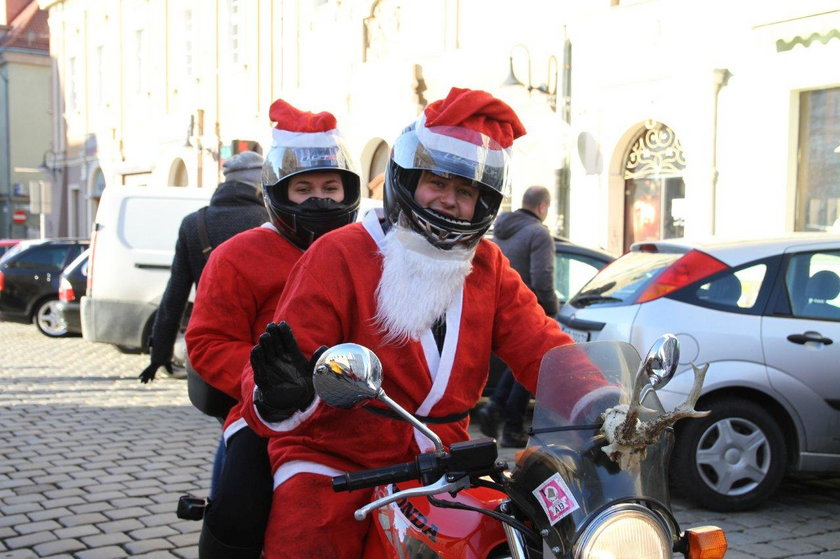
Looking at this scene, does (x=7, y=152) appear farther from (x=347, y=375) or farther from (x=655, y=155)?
(x=347, y=375)

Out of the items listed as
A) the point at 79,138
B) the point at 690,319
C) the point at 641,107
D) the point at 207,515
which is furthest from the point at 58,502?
the point at 79,138

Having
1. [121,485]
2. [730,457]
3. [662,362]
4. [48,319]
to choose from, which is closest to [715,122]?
[730,457]

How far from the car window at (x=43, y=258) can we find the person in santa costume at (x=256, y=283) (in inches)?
551

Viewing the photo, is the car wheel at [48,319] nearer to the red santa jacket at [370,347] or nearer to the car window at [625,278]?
the car window at [625,278]

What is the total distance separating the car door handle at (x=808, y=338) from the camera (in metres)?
5.99

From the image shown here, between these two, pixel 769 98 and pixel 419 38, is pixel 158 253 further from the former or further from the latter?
pixel 419 38

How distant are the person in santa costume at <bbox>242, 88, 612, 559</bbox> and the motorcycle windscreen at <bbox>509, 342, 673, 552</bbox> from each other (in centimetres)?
38

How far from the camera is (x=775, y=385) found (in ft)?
19.6

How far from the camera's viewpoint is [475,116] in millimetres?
2506

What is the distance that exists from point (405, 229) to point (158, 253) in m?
9.18

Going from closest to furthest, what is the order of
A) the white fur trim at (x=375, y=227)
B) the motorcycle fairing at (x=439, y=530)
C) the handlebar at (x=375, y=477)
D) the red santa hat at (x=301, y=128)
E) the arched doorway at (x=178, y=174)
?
the handlebar at (x=375, y=477) → the motorcycle fairing at (x=439, y=530) → the white fur trim at (x=375, y=227) → the red santa hat at (x=301, y=128) → the arched doorway at (x=178, y=174)

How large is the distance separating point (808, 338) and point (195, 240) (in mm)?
3522

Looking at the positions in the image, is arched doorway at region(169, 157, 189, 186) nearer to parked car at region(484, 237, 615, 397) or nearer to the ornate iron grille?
the ornate iron grille

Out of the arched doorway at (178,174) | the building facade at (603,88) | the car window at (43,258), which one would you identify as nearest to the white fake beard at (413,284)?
the building facade at (603,88)
